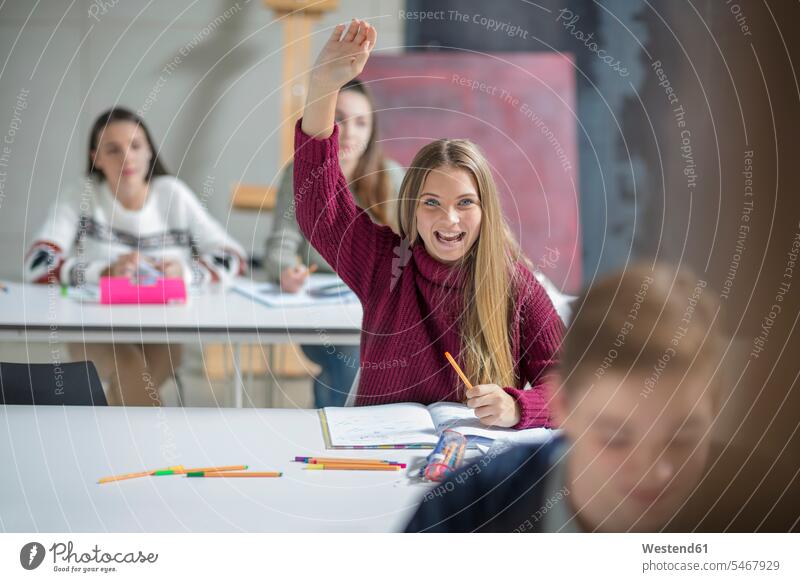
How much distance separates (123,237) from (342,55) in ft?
4.48

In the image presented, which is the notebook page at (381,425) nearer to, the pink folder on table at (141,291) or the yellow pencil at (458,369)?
the yellow pencil at (458,369)

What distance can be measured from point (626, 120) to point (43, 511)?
240 cm

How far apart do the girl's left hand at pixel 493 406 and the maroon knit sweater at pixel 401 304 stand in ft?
0.48

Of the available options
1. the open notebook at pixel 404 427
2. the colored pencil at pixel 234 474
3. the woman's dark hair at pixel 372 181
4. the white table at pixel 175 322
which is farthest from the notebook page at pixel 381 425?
the woman's dark hair at pixel 372 181

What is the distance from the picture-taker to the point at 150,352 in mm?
2441

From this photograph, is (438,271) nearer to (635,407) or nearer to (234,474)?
(635,407)

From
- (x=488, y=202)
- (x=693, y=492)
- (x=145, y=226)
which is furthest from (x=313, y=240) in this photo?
(x=145, y=226)

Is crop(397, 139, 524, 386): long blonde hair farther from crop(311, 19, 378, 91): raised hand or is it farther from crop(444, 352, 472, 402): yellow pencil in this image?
crop(311, 19, 378, 91): raised hand

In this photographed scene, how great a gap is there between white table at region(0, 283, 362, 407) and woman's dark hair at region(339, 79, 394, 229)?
0.32 m

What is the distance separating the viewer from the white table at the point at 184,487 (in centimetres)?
100

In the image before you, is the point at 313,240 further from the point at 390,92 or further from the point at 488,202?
the point at 390,92

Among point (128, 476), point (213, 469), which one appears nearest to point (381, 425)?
point (213, 469)

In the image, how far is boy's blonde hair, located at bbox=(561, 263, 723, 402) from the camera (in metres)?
1.27

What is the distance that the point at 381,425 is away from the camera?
120cm
